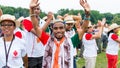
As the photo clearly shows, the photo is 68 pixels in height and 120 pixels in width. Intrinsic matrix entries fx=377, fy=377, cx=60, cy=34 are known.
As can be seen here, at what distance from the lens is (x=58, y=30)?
5434 mm

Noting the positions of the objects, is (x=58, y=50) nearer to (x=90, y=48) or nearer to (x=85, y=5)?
(x=85, y=5)

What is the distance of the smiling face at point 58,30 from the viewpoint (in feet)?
17.9

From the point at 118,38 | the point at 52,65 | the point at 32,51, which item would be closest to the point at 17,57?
the point at 52,65

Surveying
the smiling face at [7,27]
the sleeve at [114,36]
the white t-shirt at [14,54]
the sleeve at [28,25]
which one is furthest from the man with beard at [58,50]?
the sleeve at [114,36]

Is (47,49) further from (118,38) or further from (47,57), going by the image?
(118,38)

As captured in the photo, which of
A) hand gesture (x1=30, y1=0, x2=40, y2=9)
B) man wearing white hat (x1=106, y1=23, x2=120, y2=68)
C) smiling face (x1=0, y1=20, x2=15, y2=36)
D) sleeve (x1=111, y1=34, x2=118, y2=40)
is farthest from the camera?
man wearing white hat (x1=106, y1=23, x2=120, y2=68)

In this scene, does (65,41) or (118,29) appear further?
(118,29)

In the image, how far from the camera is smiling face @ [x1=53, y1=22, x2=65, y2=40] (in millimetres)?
5445

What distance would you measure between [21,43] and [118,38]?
5.45m

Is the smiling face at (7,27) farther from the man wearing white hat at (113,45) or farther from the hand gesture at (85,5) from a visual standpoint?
the man wearing white hat at (113,45)

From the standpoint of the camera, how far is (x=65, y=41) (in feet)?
18.1

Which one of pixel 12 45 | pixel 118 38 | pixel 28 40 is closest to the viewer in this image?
pixel 12 45

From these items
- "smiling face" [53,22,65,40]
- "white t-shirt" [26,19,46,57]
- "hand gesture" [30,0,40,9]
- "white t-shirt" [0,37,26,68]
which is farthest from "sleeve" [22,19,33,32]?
"smiling face" [53,22,65,40]

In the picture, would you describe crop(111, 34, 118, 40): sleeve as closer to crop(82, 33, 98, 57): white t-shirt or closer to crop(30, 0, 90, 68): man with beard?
crop(82, 33, 98, 57): white t-shirt
